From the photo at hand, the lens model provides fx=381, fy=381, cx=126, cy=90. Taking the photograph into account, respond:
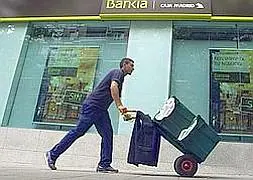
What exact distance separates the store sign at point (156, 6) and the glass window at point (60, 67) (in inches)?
14.2

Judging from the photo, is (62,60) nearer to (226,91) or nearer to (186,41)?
(186,41)

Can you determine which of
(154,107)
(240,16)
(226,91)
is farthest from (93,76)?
(240,16)

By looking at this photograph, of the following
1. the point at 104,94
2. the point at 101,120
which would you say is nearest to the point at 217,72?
the point at 104,94

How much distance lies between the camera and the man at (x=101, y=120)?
5.22 metres

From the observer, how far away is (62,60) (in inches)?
357

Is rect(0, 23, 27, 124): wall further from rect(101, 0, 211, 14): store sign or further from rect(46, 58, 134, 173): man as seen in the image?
rect(46, 58, 134, 173): man

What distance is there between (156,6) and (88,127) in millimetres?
4425

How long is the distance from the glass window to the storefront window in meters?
1.47

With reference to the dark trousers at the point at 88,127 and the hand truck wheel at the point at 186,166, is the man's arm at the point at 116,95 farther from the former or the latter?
the hand truck wheel at the point at 186,166

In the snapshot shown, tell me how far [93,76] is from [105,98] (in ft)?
10.9

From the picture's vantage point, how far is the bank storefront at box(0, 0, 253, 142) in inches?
319

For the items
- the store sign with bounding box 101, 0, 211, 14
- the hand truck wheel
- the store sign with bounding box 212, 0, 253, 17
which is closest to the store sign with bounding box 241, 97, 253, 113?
the store sign with bounding box 212, 0, 253, 17

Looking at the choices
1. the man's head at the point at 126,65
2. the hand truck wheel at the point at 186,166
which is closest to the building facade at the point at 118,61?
the hand truck wheel at the point at 186,166

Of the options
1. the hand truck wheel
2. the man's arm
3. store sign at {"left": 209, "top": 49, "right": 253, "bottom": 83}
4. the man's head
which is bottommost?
the hand truck wheel
